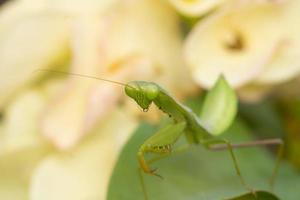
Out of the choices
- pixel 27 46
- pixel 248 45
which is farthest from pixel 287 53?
pixel 27 46

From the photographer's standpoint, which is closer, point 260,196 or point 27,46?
point 260,196

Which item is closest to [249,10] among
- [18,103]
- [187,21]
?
[187,21]

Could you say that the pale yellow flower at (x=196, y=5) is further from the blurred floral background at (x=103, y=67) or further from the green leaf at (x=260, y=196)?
the green leaf at (x=260, y=196)

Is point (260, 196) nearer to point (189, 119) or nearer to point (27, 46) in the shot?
point (189, 119)

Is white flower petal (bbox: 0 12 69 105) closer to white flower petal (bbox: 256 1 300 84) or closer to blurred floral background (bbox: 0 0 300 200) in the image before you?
blurred floral background (bbox: 0 0 300 200)

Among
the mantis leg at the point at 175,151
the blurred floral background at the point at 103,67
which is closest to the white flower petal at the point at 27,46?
the blurred floral background at the point at 103,67

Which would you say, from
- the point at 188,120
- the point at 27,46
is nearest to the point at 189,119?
the point at 188,120

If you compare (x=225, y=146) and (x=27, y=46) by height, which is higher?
(x=27, y=46)
